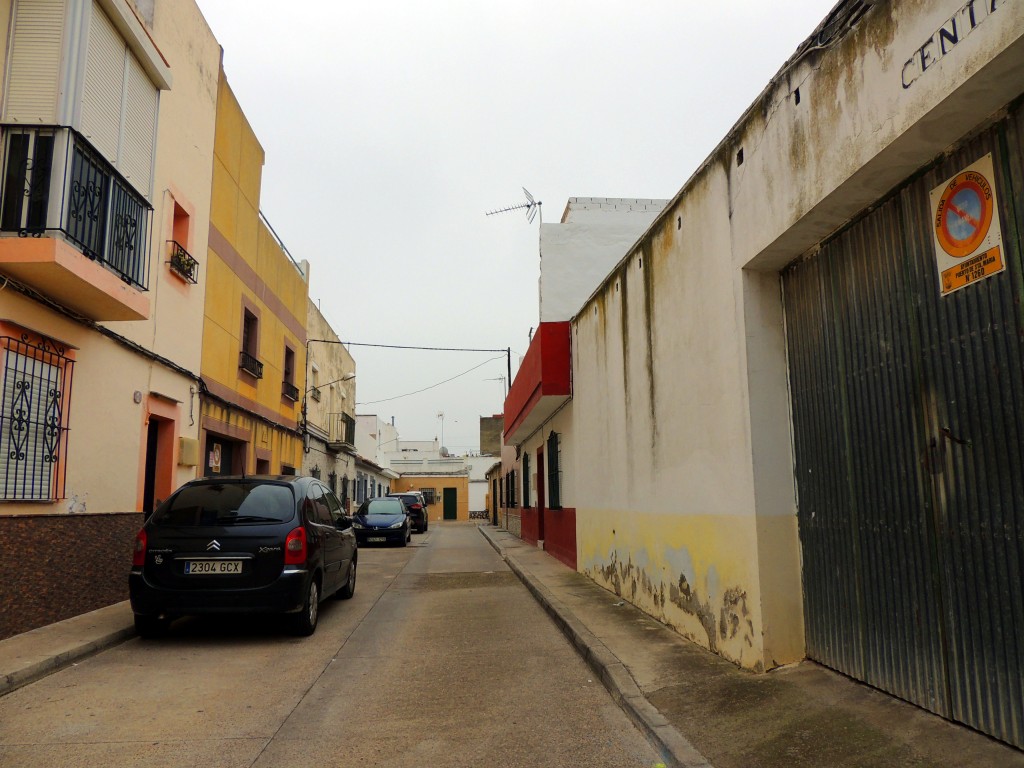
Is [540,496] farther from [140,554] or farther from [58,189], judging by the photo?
[58,189]

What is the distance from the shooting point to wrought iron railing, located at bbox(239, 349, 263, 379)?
14219 millimetres

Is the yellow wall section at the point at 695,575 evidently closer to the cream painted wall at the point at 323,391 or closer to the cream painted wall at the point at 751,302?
the cream painted wall at the point at 751,302

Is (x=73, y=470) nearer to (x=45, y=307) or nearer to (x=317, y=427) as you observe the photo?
(x=45, y=307)

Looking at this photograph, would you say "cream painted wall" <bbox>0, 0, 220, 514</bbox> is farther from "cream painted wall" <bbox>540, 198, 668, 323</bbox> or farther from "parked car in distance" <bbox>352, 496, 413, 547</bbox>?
"parked car in distance" <bbox>352, 496, 413, 547</bbox>

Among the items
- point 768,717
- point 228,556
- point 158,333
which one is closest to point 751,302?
point 768,717

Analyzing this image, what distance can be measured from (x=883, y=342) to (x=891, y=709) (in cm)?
202

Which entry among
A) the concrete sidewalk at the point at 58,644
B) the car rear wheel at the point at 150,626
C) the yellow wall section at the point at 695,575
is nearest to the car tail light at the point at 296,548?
the car rear wheel at the point at 150,626

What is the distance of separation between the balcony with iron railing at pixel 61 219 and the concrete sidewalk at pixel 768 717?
5.89 metres

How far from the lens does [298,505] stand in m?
7.37

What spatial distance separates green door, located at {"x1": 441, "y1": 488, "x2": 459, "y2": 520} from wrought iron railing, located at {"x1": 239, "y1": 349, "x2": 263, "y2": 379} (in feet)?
120

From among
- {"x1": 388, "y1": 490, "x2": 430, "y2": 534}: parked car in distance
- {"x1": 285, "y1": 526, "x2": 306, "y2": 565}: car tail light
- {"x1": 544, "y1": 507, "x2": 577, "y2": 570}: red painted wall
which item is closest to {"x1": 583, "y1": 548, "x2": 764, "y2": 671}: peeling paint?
{"x1": 544, "y1": 507, "x2": 577, "y2": 570}: red painted wall

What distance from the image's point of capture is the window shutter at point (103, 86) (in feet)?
24.4

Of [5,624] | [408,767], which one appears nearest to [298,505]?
[5,624]

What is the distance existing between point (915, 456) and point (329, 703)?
4.01 meters
